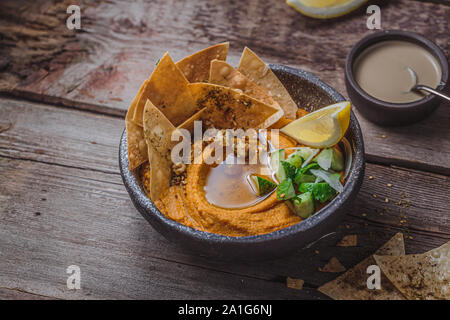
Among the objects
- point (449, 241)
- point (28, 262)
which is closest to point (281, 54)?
point (449, 241)

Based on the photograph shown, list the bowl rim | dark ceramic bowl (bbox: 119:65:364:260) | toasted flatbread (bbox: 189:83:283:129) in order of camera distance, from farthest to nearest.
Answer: the bowl rim, toasted flatbread (bbox: 189:83:283:129), dark ceramic bowl (bbox: 119:65:364:260)

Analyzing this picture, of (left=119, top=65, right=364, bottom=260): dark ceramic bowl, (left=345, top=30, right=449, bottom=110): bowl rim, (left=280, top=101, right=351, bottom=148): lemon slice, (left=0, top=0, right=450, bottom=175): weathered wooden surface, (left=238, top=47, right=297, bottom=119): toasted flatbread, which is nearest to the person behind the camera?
(left=119, top=65, right=364, bottom=260): dark ceramic bowl

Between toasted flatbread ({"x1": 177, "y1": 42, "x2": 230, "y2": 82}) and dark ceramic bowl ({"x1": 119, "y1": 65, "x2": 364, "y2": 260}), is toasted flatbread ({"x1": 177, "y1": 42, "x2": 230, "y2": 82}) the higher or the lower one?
the higher one

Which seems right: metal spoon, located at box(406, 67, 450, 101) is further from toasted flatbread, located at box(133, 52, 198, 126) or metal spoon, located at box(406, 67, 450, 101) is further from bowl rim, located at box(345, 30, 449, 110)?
toasted flatbread, located at box(133, 52, 198, 126)

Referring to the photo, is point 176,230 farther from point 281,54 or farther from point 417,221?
point 281,54

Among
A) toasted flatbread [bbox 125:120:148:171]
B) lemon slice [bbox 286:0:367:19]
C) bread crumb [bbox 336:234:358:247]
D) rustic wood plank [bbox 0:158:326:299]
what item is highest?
lemon slice [bbox 286:0:367:19]

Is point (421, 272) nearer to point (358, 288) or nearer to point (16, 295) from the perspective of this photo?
point (358, 288)

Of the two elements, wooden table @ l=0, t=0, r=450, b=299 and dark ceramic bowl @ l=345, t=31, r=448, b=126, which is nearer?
wooden table @ l=0, t=0, r=450, b=299

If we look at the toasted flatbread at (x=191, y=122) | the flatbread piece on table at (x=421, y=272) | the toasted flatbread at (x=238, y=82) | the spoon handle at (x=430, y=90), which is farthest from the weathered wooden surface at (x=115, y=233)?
the toasted flatbread at (x=238, y=82)

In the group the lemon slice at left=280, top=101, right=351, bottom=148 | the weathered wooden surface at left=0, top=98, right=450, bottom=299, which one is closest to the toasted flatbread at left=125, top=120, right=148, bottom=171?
the weathered wooden surface at left=0, top=98, right=450, bottom=299
